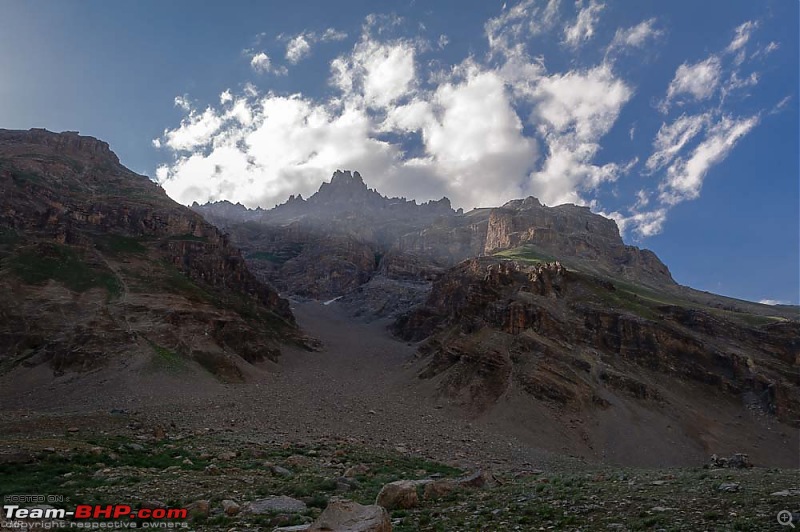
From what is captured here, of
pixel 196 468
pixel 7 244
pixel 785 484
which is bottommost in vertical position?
pixel 196 468

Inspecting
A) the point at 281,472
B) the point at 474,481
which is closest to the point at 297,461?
the point at 281,472

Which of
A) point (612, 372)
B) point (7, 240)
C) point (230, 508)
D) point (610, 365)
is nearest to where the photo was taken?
point (230, 508)

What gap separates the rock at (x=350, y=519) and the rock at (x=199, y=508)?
5138 mm

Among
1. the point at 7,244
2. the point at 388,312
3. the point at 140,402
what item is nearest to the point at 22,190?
the point at 7,244

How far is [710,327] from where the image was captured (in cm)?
7994

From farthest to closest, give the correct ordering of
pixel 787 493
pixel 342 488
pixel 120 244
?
pixel 120 244
pixel 342 488
pixel 787 493

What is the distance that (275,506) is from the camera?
612 inches

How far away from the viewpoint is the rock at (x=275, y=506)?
49.1 feet

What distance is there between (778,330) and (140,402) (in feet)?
314

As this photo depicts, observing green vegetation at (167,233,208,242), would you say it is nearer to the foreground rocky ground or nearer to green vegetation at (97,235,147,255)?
green vegetation at (97,235,147,255)

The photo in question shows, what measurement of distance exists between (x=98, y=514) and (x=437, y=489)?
1117cm

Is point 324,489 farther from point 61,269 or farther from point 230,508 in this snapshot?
point 61,269

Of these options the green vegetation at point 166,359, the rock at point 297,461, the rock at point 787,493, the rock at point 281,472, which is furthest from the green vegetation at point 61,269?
the rock at point 787,493

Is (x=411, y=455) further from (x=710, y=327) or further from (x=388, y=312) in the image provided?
(x=388, y=312)
